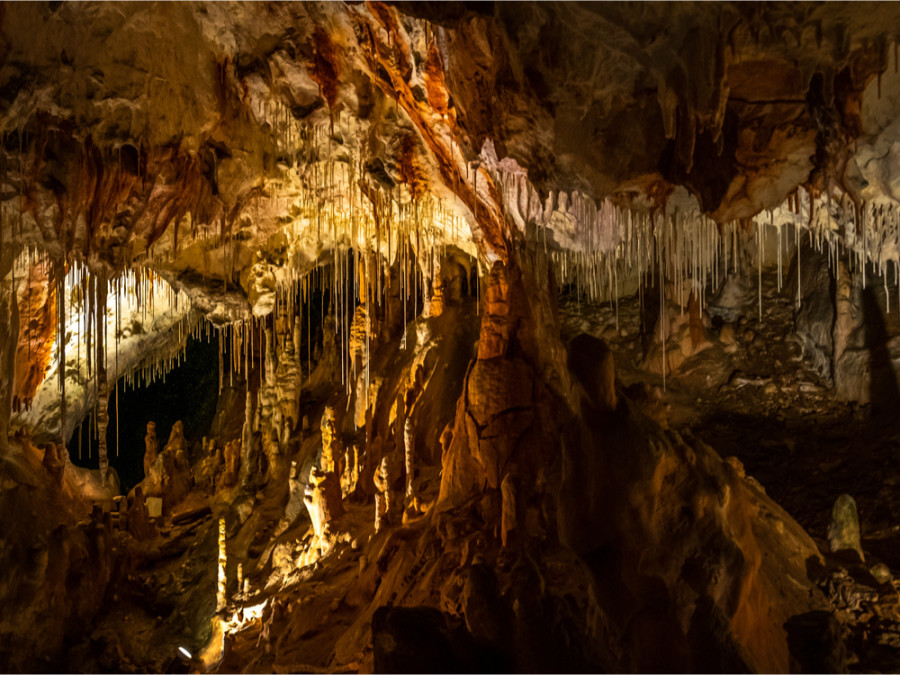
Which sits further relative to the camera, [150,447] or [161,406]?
[161,406]

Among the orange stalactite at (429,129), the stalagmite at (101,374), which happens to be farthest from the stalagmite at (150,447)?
the orange stalactite at (429,129)

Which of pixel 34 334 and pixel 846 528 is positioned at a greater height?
pixel 34 334

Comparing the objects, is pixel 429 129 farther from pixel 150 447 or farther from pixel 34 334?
pixel 150 447

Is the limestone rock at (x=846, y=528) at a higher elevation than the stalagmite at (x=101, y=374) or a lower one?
lower

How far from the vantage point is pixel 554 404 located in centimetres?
→ 837

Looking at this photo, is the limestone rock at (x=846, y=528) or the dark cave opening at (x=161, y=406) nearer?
the limestone rock at (x=846, y=528)

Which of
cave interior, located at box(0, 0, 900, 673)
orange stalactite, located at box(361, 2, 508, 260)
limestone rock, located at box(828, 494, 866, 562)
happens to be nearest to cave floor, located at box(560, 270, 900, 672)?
cave interior, located at box(0, 0, 900, 673)

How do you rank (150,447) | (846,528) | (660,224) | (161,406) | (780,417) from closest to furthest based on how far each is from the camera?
(846,528), (660,224), (780,417), (150,447), (161,406)

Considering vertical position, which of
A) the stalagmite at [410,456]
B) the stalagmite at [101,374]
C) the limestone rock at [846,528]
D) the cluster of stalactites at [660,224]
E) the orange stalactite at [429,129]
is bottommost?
the limestone rock at [846,528]

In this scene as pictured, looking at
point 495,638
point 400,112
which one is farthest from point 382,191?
point 495,638

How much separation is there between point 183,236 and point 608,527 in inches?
319

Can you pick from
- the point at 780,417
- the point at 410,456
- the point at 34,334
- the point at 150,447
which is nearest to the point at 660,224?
the point at 410,456

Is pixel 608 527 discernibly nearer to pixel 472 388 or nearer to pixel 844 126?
pixel 472 388

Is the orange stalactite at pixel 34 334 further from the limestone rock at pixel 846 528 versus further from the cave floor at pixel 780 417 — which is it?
the limestone rock at pixel 846 528
